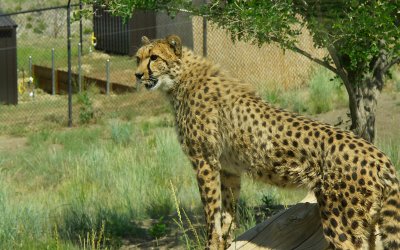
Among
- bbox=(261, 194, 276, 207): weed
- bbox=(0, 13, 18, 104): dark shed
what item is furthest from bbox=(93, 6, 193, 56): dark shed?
bbox=(261, 194, 276, 207): weed

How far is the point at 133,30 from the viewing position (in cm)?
2064

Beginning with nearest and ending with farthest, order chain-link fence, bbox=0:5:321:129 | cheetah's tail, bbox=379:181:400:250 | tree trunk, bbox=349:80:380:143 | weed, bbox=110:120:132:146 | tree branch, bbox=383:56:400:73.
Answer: cheetah's tail, bbox=379:181:400:250 < tree branch, bbox=383:56:400:73 < tree trunk, bbox=349:80:380:143 < weed, bbox=110:120:132:146 < chain-link fence, bbox=0:5:321:129

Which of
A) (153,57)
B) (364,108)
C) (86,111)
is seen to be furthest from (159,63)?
(86,111)

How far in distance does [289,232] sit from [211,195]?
2.23 feet

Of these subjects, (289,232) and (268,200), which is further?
(268,200)

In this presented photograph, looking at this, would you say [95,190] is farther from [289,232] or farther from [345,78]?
[289,232]

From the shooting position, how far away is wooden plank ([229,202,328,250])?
610 cm

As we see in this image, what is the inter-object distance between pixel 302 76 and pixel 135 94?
11.3 feet

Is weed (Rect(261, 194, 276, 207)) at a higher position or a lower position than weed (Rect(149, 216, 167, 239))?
higher

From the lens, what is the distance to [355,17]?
656cm

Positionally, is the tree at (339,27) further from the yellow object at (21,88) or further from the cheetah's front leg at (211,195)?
the yellow object at (21,88)

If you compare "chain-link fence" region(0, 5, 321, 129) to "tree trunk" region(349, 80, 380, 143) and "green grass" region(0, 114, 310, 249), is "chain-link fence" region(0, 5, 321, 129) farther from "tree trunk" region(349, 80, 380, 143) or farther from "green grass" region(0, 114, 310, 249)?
"tree trunk" region(349, 80, 380, 143)

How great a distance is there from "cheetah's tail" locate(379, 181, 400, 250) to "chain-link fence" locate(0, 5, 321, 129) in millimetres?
10158

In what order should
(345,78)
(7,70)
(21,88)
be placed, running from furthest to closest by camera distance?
(21,88), (7,70), (345,78)
